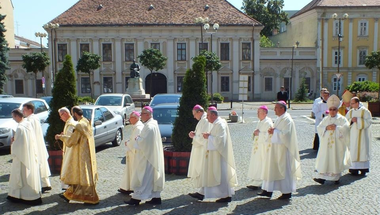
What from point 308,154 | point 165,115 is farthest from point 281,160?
point 165,115

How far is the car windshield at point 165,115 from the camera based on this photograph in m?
13.5

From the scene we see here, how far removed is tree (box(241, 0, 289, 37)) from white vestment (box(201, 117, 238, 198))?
6026 centimetres

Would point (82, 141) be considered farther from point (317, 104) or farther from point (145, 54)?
point (145, 54)

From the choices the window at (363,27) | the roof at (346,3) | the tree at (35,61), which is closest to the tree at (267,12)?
the roof at (346,3)

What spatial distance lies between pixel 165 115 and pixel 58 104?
13.9 ft

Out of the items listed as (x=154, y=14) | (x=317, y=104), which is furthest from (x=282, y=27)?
(x=317, y=104)

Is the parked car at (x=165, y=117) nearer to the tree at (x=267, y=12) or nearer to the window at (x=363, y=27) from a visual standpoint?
the window at (x=363, y=27)

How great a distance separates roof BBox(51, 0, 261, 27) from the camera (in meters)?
44.4

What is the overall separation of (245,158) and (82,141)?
587cm

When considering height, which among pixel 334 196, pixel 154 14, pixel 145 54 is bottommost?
pixel 334 196

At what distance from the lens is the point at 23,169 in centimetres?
769

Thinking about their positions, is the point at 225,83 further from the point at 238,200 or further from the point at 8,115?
the point at 238,200

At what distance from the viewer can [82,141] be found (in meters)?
7.69

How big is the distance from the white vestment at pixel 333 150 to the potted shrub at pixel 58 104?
5857mm
